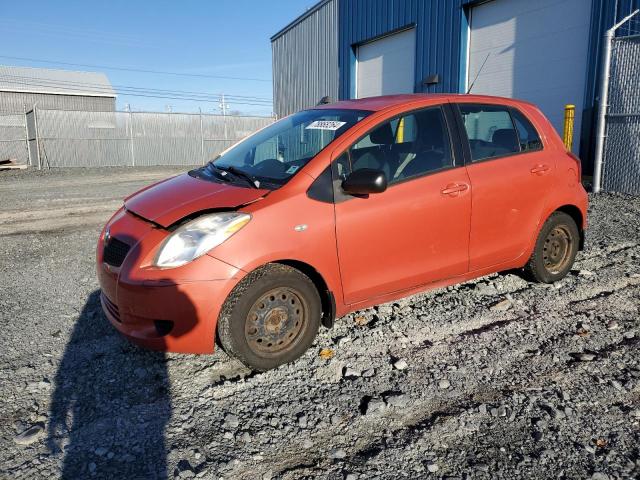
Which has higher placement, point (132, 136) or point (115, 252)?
point (132, 136)

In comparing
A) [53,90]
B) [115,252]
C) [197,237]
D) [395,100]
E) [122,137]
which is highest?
[53,90]

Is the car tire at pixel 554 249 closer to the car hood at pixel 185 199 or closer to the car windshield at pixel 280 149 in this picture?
the car windshield at pixel 280 149

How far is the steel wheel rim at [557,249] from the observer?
4594 mm

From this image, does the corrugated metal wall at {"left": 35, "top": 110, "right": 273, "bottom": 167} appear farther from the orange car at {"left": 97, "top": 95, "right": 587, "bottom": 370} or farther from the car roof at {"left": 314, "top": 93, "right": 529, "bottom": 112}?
the car roof at {"left": 314, "top": 93, "right": 529, "bottom": 112}

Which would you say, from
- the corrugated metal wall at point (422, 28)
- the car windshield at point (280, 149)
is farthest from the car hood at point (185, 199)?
the corrugated metal wall at point (422, 28)

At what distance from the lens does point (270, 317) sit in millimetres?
3152

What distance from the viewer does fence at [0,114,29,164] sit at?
923 inches

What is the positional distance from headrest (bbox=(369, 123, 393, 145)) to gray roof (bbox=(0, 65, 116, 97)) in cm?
3654

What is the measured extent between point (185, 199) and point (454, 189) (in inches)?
75.9

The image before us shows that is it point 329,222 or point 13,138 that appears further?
point 13,138

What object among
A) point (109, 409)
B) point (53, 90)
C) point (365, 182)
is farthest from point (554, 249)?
point (53, 90)

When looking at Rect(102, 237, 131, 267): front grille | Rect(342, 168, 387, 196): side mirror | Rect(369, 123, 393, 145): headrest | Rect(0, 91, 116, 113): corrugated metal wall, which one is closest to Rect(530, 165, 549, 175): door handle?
Rect(369, 123, 393, 145): headrest

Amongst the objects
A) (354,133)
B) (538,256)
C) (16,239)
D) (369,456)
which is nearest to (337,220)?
(354,133)

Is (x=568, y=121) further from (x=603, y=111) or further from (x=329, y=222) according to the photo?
(x=329, y=222)
